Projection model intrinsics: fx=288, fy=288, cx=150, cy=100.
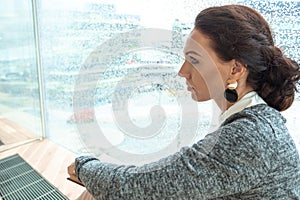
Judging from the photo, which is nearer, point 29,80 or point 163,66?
point 163,66

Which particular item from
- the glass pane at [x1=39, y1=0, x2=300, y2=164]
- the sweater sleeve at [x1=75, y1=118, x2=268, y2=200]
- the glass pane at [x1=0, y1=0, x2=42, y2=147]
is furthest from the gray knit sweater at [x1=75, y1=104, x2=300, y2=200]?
the glass pane at [x1=0, y1=0, x2=42, y2=147]

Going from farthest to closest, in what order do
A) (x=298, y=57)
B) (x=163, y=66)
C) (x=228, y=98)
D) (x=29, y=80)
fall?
(x=29, y=80) < (x=163, y=66) < (x=298, y=57) < (x=228, y=98)

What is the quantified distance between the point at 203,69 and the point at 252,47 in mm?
140

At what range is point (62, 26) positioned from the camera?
96.3 inches

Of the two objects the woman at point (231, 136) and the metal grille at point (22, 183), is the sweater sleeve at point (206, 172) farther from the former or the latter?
the metal grille at point (22, 183)

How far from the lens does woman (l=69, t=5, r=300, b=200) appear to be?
0.61 metres

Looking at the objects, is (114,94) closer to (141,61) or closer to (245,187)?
(141,61)

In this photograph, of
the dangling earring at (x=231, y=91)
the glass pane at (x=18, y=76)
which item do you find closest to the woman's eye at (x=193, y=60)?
the dangling earring at (x=231, y=91)

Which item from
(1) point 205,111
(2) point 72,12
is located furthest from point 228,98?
(2) point 72,12

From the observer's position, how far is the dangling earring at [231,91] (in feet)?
2.62

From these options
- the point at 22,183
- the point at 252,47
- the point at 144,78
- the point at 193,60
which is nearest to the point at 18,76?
the point at 22,183

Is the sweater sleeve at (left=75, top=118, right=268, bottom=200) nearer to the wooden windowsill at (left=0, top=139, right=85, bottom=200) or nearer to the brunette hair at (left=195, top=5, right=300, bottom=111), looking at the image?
the brunette hair at (left=195, top=5, right=300, bottom=111)

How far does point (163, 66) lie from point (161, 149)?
1.47ft

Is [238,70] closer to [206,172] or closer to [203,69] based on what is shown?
[203,69]
